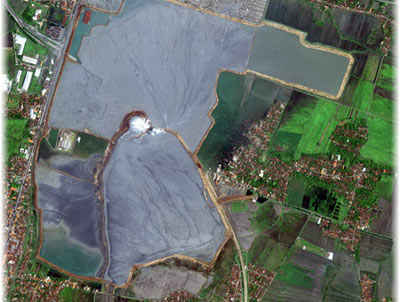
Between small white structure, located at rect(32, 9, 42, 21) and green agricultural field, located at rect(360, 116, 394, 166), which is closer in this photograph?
green agricultural field, located at rect(360, 116, 394, 166)

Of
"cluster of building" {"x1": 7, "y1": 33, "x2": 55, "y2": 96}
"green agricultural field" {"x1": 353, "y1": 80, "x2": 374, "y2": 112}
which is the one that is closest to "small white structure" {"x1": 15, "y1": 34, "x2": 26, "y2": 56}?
"cluster of building" {"x1": 7, "y1": 33, "x2": 55, "y2": 96}

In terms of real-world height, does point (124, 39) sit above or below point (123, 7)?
below

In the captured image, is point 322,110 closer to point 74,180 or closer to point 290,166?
point 290,166

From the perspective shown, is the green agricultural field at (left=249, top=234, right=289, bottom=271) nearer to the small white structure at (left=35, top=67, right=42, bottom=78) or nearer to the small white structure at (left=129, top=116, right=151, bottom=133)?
the small white structure at (left=129, top=116, right=151, bottom=133)

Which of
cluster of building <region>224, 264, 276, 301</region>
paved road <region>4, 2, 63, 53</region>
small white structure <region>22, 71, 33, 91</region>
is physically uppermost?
paved road <region>4, 2, 63, 53</region>

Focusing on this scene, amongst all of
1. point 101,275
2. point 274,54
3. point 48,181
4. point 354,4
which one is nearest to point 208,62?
point 274,54

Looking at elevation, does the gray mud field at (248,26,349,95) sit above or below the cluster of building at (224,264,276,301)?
above
